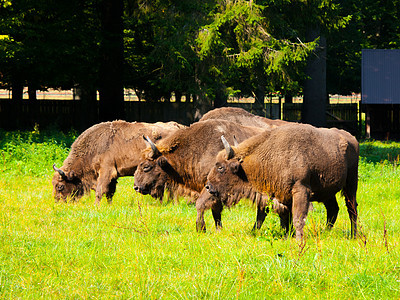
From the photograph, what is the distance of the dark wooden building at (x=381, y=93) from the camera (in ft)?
107

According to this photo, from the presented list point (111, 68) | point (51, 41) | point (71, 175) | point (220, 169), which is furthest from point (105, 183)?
point (51, 41)

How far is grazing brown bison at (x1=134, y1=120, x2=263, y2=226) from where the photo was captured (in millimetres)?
9258

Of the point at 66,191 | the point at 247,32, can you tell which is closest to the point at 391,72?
the point at 247,32

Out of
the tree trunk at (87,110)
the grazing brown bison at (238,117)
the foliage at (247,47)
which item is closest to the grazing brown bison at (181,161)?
the grazing brown bison at (238,117)

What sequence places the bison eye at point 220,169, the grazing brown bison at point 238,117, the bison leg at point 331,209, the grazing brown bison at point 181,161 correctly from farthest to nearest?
1. the grazing brown bison at point 238,117
2. the grazing brown bison at point 181,161
3. the bison leg at point 331,209
4. the bison eye at point 220,169

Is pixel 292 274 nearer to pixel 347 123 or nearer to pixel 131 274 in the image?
pixel 131 274

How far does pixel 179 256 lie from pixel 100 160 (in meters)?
5.16

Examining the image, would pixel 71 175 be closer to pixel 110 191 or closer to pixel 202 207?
pixel 110 191

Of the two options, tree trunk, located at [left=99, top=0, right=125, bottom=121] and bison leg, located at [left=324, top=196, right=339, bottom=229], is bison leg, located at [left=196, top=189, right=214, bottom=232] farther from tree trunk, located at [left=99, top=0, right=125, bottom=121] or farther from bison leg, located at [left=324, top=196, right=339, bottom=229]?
tree trunk, located at [left=99, top=0, right=125, bottom=121]

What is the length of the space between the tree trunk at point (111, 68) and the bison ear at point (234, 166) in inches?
634

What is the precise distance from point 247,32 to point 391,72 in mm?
15264

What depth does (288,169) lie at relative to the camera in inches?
297

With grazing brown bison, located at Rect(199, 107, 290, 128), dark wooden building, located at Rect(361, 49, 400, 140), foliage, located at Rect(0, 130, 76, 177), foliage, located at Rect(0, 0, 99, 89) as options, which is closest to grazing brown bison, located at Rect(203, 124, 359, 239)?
grazing brown bison, located at Rect(199, 107, 290, 128)

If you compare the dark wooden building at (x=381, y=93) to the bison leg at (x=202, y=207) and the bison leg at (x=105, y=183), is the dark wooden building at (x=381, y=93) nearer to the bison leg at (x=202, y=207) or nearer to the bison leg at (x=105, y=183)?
the bison leg at (x=105, y=183)
